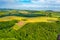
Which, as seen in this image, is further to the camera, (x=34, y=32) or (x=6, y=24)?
(x=6, y=24)

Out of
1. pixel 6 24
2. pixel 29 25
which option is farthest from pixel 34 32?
pixel 6 24

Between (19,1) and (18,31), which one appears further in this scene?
(19,1)

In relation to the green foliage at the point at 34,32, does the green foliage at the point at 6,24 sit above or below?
above

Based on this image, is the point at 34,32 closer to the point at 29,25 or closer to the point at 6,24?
the point at 29,25

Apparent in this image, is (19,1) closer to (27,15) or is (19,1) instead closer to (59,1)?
(27,15)

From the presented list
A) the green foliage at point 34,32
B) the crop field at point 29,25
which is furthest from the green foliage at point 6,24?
the green foliage at point 34,32

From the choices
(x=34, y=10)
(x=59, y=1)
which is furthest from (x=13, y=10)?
(x=59, y=1)

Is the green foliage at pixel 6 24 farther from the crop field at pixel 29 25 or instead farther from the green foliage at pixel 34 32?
the green foliage at pixel 34 32

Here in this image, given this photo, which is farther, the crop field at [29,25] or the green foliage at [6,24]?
the green foliage at [6,24]
